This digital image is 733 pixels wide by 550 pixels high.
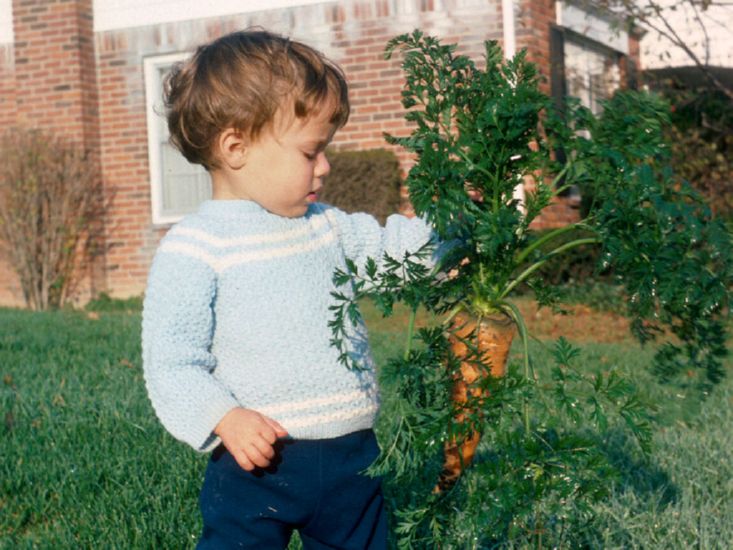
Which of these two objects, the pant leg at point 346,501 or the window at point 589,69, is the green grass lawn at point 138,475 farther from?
the window at point 589,69

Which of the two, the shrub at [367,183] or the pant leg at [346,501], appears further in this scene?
the shrub at [367,183]

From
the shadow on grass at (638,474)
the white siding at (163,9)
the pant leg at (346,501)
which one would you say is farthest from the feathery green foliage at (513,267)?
the white siding at (163,9)

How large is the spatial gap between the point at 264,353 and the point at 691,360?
98 cm

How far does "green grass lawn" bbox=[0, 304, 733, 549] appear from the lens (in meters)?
3.04

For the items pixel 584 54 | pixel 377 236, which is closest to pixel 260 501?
pixel 377 236

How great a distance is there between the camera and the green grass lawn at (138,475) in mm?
3035

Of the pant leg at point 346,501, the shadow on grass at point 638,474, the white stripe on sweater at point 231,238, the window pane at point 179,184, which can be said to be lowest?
the shadow on grass at point 638,474

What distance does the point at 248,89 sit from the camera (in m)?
2.34

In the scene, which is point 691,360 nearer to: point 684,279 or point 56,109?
point 684,279

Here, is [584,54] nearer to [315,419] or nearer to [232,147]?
[232,147]

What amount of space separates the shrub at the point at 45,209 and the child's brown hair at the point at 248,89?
9.55 meters

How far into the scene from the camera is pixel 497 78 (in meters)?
2.16

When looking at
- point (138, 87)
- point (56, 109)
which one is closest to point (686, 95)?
point (138, 87)

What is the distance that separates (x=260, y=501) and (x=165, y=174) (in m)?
10.2
